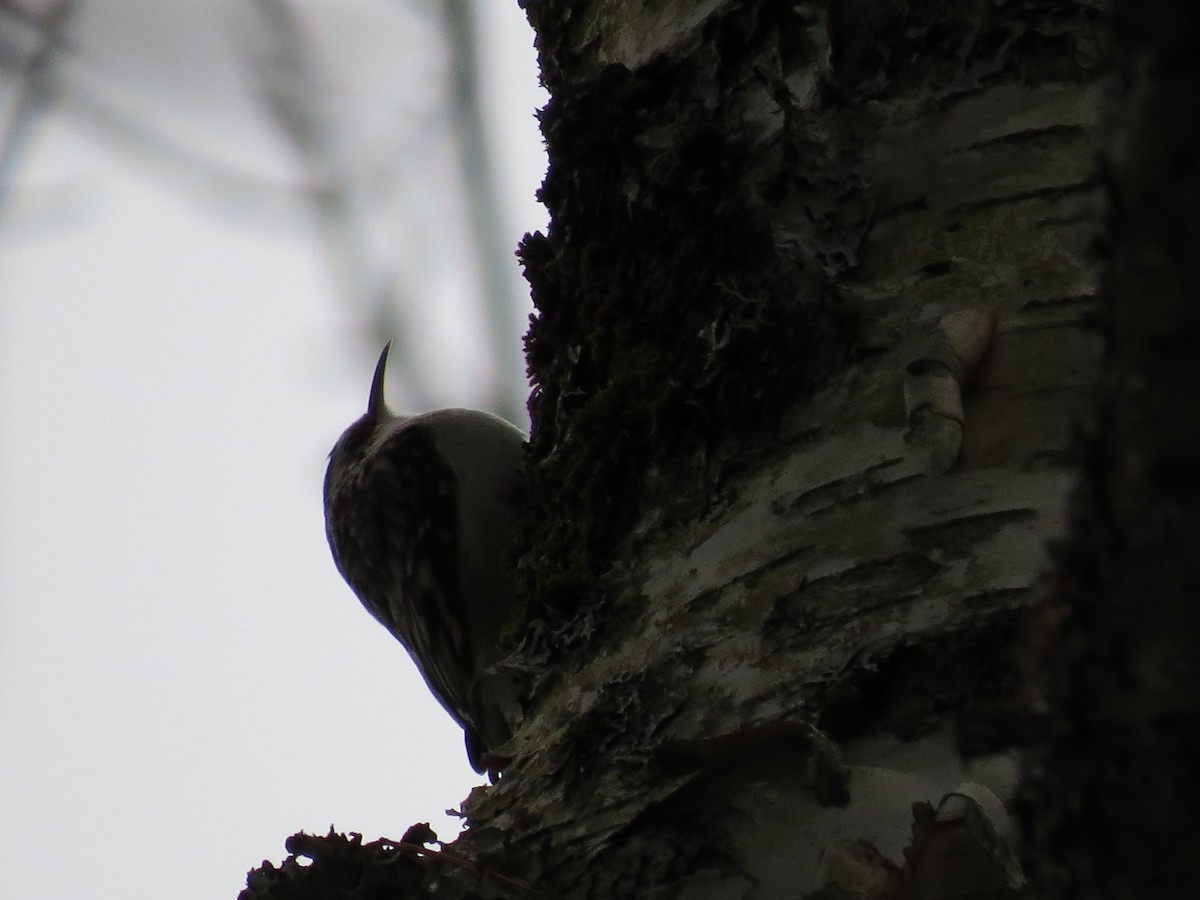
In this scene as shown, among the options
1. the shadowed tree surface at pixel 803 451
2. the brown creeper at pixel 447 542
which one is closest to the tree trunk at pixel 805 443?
the shadowed tree surface at pixel 803 451

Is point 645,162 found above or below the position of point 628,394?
above

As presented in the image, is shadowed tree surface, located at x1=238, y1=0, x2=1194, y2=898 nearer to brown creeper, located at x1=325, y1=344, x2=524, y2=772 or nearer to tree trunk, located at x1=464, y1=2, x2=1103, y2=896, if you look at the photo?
tree trunk, located at x1=464, y1=2, x2=1103, y2=896

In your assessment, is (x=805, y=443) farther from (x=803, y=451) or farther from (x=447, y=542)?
(x=447, y=542)

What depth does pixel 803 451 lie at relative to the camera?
157 centimetres

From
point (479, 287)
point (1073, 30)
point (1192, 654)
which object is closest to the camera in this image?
point (1192, 654)

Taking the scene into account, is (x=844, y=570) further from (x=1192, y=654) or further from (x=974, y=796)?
(x=1192, y=654)

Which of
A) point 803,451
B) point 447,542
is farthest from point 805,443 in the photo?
point 447,542

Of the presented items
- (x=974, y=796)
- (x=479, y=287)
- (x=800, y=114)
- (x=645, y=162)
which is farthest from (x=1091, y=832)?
(x=479, y=287)

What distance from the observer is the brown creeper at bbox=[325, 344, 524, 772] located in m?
3.36

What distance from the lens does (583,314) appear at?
2.10 meters

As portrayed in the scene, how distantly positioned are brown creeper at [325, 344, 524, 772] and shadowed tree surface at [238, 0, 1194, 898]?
1.30m

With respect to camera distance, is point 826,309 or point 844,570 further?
point 826,309

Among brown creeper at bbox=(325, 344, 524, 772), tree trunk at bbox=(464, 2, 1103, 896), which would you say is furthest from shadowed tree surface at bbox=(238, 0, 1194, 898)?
brown creeper at bbox=(325, 344, 524, 772)

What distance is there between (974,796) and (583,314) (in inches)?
42.8
